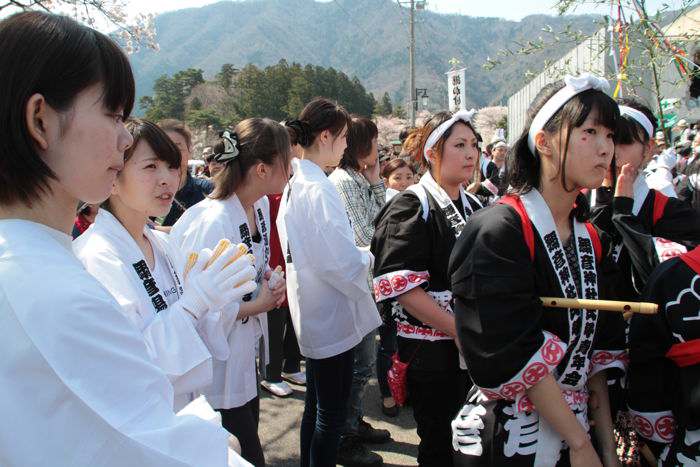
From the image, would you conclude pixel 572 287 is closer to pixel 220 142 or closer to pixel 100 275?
pixel 100 275

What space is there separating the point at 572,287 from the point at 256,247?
68.1 inches

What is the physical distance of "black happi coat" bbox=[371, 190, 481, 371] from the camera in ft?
8.09

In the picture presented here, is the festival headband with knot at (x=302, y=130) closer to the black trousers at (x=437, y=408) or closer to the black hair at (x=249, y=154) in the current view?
the black hair at (x=249, y=154)

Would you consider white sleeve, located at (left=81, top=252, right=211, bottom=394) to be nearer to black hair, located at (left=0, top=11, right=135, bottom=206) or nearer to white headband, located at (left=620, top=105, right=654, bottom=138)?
black hair, located at (left=0, top=11, right=135, bottom=206)

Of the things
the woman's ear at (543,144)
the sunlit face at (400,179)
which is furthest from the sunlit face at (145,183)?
the sunlit face at (400,179)

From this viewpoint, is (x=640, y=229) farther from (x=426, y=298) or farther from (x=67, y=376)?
(x=67, y=376)

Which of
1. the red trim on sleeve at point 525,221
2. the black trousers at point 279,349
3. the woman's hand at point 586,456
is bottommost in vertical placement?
the black trousers at point 279,349

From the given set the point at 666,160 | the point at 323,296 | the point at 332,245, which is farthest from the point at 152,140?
the point at 666,160

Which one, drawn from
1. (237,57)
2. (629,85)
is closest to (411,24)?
(629,85)

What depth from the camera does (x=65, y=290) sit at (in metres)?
0.84

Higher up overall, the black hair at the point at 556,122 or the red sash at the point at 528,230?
the black hair at the point at 556,122

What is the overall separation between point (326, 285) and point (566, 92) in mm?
1672

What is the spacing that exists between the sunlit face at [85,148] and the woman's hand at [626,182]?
7.22 ft

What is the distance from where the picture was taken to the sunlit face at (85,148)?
97 cm
